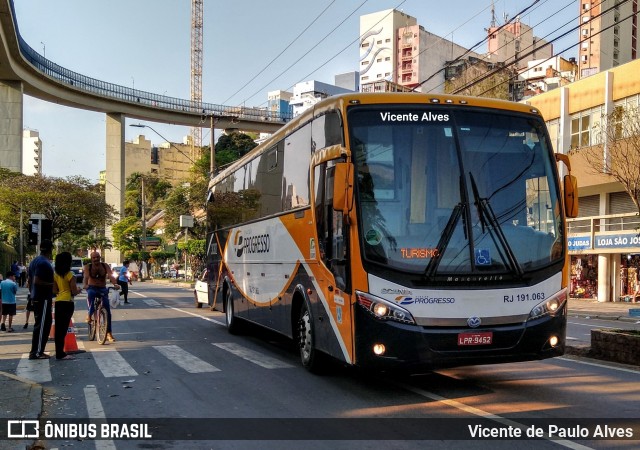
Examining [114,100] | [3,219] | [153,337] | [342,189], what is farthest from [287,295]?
[114,100]

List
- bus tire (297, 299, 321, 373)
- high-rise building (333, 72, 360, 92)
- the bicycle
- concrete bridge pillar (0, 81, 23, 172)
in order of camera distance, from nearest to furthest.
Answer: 1. bus tire (297, 299, 321, 373)
2. the bicycle
3. concrete bridge pillar (0, 81, 23, 172)
4. high-rise building (333, 72, 360, 92)

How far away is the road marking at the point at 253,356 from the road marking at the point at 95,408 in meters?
2.76

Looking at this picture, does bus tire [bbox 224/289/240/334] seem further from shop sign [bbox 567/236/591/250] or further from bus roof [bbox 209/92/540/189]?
shop sign [bbox 567/236/591/250]

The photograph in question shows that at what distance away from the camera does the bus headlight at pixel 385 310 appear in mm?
7398

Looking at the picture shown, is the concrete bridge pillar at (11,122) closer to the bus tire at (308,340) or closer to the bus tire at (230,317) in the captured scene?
the bus tire at (230,317)

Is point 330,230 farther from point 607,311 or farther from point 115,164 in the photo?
point 115,164

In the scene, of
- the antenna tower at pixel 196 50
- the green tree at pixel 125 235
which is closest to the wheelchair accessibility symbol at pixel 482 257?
the green tree at pixel 125 235

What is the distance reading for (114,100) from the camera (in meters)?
75.6

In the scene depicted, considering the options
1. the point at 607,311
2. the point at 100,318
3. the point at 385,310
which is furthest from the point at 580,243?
the point at 385,310

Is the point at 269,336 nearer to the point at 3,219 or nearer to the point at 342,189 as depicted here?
the point at 342,189

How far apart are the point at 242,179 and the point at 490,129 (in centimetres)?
726

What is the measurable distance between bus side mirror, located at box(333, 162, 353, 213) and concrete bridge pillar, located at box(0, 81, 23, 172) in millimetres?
59326

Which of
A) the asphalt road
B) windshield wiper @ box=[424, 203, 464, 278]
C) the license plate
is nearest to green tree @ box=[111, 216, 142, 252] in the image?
the asphalt road

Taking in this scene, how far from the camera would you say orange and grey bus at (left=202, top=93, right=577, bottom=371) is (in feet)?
24.4
